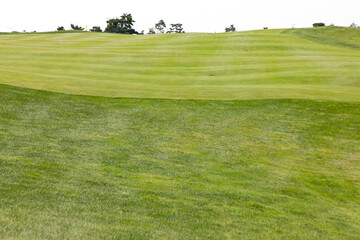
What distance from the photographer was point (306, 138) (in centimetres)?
1355

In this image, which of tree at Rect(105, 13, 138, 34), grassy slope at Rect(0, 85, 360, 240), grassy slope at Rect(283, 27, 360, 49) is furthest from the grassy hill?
tree at Rect(105, 13, 138, 34)

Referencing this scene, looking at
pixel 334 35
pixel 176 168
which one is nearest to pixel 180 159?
pixel 176 168

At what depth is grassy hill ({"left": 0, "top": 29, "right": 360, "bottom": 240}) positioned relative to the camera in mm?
6215

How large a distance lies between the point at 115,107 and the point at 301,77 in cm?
1385

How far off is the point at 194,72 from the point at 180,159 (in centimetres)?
1816

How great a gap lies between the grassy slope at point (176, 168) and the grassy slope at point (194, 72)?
2.18 meters

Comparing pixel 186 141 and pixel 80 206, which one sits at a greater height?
pixel 80 206

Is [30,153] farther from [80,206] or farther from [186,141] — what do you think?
[186,141]

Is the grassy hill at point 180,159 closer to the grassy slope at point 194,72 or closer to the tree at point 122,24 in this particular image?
the grassy slope at point 194,72

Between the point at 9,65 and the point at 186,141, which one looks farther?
the point at 9,65

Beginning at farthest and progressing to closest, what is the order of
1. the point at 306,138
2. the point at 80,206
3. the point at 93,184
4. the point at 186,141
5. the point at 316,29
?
the point at 316,29 < the point at 306,138 < the point at 186,141 < the point at 93,184 < the point at 80,206

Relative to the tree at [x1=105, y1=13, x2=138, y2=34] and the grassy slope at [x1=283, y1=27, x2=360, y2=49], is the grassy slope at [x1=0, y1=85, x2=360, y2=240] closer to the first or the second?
the grassy slope at [x1=283, y1=27, x2=360, y2=49]

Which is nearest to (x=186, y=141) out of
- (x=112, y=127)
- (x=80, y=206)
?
(x=112, y=127)

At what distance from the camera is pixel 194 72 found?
2786 centimetres
